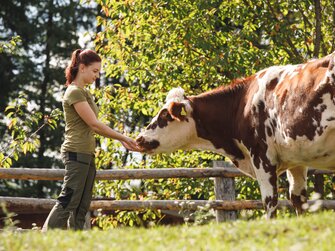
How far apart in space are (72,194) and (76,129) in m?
0.59

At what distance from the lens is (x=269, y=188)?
816 centimetres

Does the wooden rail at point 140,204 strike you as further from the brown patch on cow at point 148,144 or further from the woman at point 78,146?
the woman at point 78,146

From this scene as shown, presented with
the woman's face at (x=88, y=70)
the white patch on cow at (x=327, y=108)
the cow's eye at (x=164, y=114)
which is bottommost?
the white patch on cow at (x=327, y=108)

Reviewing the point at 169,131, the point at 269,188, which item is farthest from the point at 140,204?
the point at 269,188

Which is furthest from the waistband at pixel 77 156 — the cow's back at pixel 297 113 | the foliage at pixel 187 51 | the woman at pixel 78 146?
the foliage at pixel 187 51

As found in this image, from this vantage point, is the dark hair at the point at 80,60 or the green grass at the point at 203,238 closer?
the green grass at the point at 203,238

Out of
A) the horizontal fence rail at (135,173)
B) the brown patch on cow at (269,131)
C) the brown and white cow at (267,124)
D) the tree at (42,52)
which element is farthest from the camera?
the tree at (42,52)

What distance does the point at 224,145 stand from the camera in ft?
29.0

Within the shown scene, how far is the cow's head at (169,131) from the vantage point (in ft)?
29.7

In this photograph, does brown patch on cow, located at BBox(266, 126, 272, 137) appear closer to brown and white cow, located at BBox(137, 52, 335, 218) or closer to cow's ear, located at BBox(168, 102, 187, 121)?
brown and white cow, located at BBox(137, 52, 335, 218)

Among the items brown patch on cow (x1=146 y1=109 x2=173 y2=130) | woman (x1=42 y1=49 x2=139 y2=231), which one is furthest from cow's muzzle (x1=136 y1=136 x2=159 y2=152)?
woman (x1=42 y1=49 x2=139 y2=231)

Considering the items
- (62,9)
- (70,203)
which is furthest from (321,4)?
(62,9)

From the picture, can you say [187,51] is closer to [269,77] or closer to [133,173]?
[133,173]

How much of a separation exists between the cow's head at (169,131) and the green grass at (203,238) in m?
3.54
